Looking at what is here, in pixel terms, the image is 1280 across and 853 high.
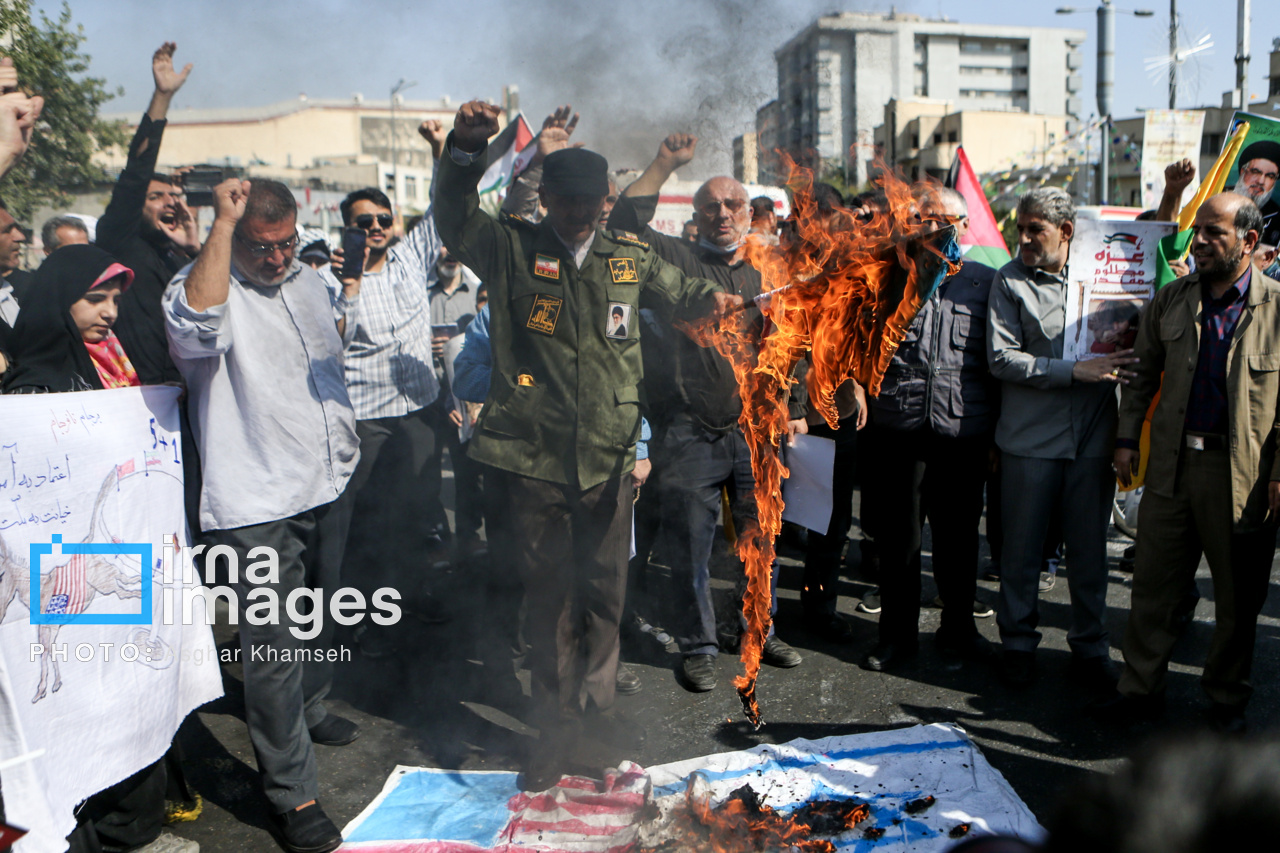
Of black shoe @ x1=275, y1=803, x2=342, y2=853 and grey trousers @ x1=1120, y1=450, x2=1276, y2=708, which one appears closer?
black shoe @ x1=275, y1=803, x2=342, y2=853

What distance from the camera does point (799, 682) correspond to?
4.30 meters

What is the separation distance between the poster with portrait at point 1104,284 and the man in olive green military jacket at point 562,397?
1.92 metres

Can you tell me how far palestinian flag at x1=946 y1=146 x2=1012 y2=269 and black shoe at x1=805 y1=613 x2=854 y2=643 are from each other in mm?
2305

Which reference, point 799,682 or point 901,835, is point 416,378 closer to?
point 799,682

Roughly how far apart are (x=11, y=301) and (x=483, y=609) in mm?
2998

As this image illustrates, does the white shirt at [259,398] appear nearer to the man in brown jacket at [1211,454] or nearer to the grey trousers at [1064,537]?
the grey trousers at [1064,537]

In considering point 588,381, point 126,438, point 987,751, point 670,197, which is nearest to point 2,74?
point 126,438

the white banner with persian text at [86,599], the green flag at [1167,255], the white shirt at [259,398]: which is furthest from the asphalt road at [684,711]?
the green flag at [1167,255]

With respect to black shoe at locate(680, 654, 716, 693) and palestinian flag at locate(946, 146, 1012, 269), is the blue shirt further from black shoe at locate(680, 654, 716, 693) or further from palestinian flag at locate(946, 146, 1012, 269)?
black shoe at locate(680, 654, 716, 693)

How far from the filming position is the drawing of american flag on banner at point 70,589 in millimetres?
2762

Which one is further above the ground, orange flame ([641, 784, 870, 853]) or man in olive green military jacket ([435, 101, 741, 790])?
man in olive green military jacket ([435, 101, 741, 790])

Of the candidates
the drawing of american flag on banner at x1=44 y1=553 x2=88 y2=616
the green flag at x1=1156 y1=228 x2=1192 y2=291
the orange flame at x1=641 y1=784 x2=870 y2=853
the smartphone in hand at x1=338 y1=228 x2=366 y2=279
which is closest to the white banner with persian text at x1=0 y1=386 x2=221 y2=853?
the drawing of american flag on banner at x1=44 y1=553 x2=88 y2=616

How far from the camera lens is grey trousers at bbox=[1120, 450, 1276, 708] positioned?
3.61 metres

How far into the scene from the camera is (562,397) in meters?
3.36
